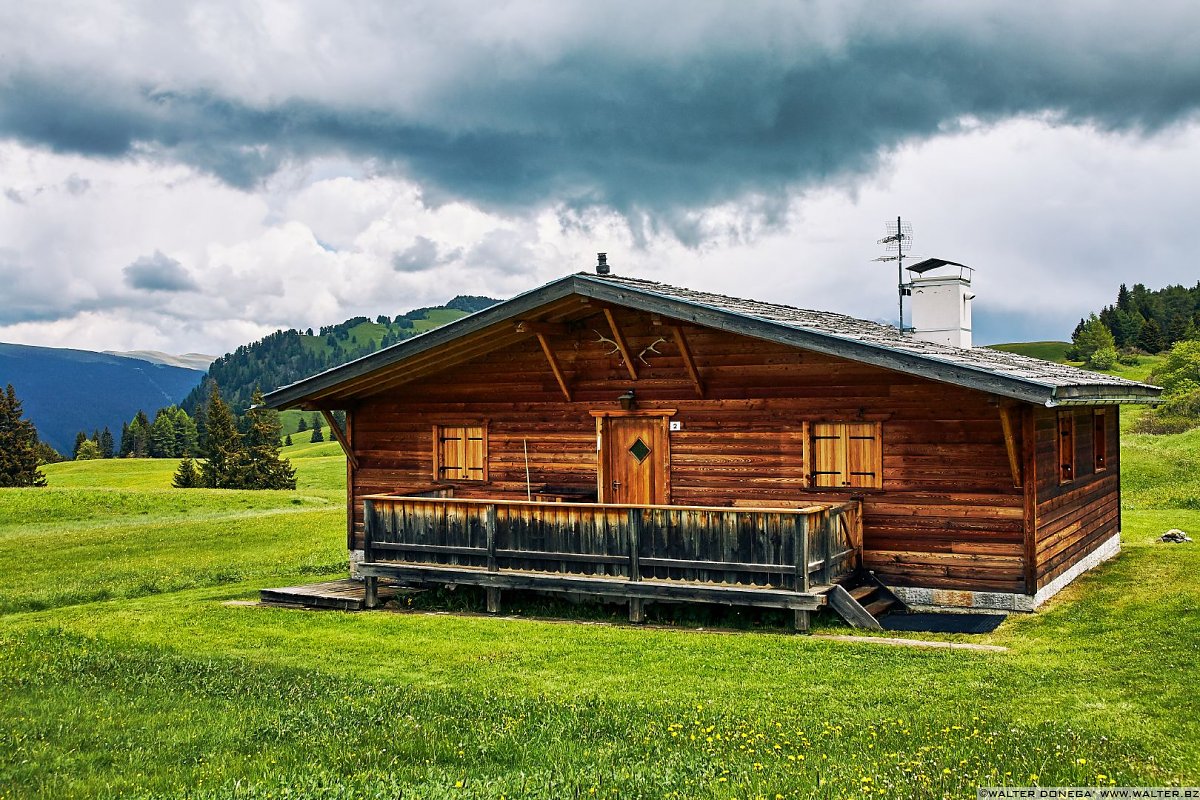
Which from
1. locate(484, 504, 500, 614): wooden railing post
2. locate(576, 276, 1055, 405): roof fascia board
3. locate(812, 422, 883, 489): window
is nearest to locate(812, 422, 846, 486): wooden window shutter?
locate(812, 422, 883, 489): window

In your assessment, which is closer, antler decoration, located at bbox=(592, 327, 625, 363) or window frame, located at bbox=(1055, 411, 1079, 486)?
window frame, located at bbox=(1055, 411, 1079, 486)

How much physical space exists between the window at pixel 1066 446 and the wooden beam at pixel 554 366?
8481 millimetres

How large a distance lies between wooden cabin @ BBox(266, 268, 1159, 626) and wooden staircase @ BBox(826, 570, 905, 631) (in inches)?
1.9

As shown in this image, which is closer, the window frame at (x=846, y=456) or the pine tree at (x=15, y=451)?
the window frame at (x=846, y=456)

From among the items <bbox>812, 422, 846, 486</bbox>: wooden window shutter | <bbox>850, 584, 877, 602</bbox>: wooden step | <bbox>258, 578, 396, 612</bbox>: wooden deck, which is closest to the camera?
<bbox>850, 584, 877, 602</bbox>: wooden step

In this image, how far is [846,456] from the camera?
16391mm

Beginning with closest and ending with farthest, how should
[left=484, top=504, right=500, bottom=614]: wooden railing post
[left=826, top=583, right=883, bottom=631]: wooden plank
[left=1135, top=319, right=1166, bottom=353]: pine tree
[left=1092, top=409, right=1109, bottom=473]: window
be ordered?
[left=826, top=583, right=883, bottom=631]: wooden plank
[left=484, top=504, right=500, bottom=614]: wooden railing post
[left=1092, top=409, right=1109, bottom=473]: window
[left=1135, top=319, right=1166, bottom=353]: pine tree

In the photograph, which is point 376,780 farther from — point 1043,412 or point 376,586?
point 1043,412

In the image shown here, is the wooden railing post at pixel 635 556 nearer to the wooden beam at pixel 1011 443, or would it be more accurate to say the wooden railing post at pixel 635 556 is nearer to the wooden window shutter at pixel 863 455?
the wooden window shutter at pixel 863 455

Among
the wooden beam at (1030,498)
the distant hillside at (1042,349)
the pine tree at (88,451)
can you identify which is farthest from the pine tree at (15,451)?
the distant hillside at (1042,349)

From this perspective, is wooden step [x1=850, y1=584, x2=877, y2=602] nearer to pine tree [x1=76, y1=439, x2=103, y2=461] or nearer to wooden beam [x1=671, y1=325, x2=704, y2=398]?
wooden beam [x1=671, y1=325, x2=704, y2=398]

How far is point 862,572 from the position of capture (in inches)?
634

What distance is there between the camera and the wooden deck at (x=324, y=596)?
17562 millimetres

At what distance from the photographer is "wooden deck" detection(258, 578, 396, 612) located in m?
17.6
